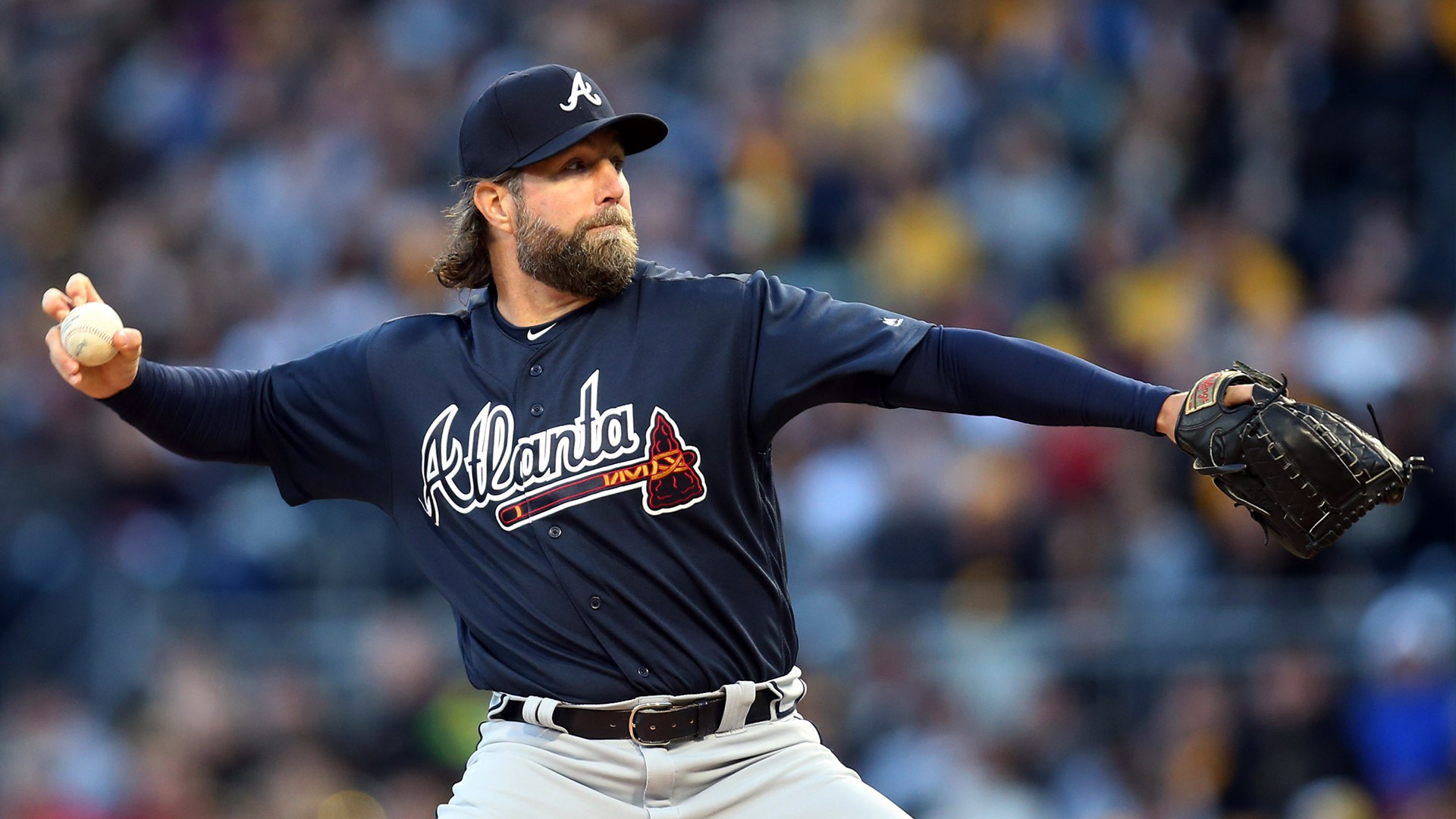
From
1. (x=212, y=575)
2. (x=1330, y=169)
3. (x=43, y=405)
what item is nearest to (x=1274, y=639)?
(x=1330, y=169)

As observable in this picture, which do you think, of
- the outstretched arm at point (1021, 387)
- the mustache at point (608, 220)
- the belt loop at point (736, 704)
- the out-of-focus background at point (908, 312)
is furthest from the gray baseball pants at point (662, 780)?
the out-of-focus background at point (908, 312)

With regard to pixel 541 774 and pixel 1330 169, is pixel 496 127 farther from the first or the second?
pixel 1330 169

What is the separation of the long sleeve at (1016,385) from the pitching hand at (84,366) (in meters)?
1.59

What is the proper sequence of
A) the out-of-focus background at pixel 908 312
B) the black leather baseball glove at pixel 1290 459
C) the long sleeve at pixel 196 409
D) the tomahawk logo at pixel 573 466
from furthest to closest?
the out-of-focus background at pixel 908 312 < the long sleeve at pixel 196 409 < the tomahawk logo at pixel 573 466 < the black leather baseball glove at pixel 1290 459

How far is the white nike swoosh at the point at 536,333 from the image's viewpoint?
12.2 feet

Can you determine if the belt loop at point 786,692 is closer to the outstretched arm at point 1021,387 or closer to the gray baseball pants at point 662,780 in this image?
the gray baseball pants at point 662,780

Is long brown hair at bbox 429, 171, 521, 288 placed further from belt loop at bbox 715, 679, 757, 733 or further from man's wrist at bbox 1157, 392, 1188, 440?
man's wrist at bbox 1157, 392, 1188, 440

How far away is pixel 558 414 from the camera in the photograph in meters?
3.56

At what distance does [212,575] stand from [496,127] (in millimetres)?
5253

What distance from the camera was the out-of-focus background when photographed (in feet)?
22.9

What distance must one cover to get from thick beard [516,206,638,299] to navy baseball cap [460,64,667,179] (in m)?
0.14

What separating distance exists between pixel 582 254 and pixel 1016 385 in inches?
38.3

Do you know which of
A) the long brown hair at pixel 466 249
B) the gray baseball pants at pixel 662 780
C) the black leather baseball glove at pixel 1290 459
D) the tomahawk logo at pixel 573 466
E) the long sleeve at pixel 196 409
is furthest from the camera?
the long brown hair at pixel 466 249

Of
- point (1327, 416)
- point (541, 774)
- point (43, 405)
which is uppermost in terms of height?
point (43, 405)
